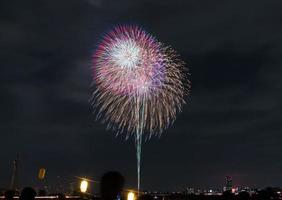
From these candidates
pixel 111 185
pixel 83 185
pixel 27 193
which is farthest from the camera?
pixel 83 185

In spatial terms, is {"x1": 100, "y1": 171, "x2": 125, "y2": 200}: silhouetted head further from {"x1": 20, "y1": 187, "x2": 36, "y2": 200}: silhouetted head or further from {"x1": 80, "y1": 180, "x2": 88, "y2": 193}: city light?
{"x1": 80, "y1": 180, "x2": 88, "y2": 193}: city light

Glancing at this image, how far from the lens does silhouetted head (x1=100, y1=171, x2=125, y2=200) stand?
272 inches

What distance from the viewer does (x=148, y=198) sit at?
48.9ft

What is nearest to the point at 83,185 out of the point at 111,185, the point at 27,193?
the point at 27,193

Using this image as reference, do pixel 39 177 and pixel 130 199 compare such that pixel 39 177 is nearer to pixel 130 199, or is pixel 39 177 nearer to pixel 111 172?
pixel 130 199

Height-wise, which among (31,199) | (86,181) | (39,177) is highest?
(39,177)

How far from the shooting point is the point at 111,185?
6.98 m

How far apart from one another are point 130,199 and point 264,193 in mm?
4588

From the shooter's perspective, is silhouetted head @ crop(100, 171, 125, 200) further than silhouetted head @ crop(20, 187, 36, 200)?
No

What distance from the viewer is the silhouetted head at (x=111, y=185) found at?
6.91 metres

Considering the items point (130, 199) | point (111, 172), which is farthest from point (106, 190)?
point (130, 199)

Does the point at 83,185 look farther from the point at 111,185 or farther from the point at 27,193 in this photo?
the point at 111,185

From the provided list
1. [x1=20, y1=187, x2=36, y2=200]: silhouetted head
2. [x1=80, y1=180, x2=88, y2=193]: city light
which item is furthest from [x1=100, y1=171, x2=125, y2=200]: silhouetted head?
[x1=80, y1=180, x2=88, y2=193]: city light

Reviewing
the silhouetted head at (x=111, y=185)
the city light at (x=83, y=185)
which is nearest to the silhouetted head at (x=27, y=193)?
the silhouetted head at (x=111, y=185)
